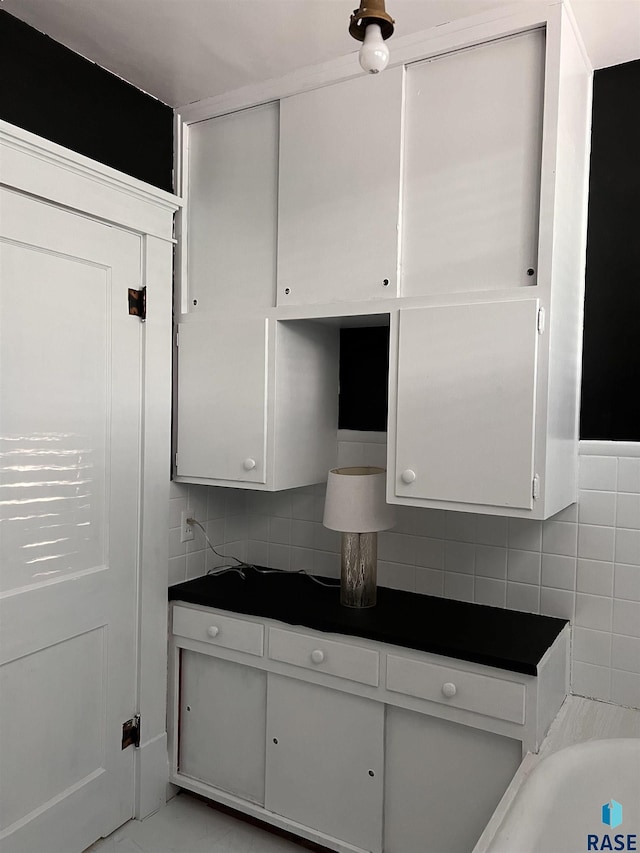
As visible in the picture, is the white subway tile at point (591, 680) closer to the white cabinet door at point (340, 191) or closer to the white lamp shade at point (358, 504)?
the white lamp shade at point (358, 504)

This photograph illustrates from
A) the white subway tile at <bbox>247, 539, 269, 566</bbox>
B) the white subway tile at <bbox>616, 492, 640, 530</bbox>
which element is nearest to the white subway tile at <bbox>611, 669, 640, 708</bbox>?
the white subway tile at <bbox>616, 492, 640, 530</bbox>

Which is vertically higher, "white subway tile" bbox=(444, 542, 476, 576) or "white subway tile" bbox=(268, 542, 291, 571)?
"white subway tile" bbox=(444, 542, 476, 576)

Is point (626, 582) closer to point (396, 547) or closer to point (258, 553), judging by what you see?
point (396, 547)

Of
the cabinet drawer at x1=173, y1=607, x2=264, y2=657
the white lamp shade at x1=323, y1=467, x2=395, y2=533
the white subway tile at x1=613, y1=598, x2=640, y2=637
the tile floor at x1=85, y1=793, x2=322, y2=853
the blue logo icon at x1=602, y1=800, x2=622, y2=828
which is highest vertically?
the white lamp shade at x1=323, y1=467, x2=395, y2=533

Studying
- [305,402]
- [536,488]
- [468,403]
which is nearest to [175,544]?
[305,402]

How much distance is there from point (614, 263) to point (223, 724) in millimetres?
2034

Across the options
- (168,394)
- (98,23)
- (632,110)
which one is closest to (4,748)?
(168,394)

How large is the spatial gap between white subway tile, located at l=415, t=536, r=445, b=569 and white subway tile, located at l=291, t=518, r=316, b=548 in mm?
458

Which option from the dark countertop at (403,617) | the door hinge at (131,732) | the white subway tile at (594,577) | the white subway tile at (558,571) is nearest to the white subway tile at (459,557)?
the dark countertop at (403,617)

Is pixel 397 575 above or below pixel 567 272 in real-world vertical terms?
below

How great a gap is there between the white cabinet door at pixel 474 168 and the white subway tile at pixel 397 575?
1017mm

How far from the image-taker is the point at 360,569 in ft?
7.14

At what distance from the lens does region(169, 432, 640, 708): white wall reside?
80.2 inches

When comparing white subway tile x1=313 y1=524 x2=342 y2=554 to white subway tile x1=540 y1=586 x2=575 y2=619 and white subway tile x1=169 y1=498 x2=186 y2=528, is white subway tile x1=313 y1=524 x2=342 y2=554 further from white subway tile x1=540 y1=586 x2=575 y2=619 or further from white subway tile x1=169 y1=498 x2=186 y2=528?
white subway tile x1=540 y1=586 x2=575 y2=619
